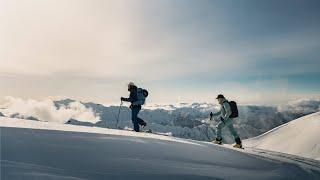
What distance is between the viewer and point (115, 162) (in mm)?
7887

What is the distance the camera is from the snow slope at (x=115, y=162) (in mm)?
6684

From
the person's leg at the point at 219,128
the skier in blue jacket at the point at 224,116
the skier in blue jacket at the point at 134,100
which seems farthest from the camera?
the skier in blue jacket at the point at 134,100

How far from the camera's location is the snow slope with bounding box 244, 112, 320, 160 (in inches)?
1735

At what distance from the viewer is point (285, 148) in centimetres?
4747

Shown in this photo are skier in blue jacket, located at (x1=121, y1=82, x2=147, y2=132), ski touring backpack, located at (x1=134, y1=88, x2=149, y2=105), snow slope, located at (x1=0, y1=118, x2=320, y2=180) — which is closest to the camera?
snow slope, located at (x1=0, y1=118, x2=320, y2=180)

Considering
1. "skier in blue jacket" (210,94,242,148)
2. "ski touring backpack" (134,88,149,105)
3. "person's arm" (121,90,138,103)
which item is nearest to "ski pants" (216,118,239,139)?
→ "skier in blue jacket" (210,94,242,148)

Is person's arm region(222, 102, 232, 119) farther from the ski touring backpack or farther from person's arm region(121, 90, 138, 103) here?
person's arm region(121, 90, 138, 103)

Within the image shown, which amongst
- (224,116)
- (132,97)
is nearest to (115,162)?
(224,116)

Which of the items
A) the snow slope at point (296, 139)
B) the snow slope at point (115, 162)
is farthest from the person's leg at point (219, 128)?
the snow slope at point (296, 139)

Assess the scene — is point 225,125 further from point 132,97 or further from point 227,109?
point 132,97

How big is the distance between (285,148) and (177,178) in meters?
43.4

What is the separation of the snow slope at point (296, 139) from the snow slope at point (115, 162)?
33404 mm

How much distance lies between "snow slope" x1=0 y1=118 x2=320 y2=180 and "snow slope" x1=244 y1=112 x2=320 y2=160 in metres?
33.4

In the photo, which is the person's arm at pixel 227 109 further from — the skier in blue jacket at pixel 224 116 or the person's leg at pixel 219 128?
the person's leg at pixel 219 128
